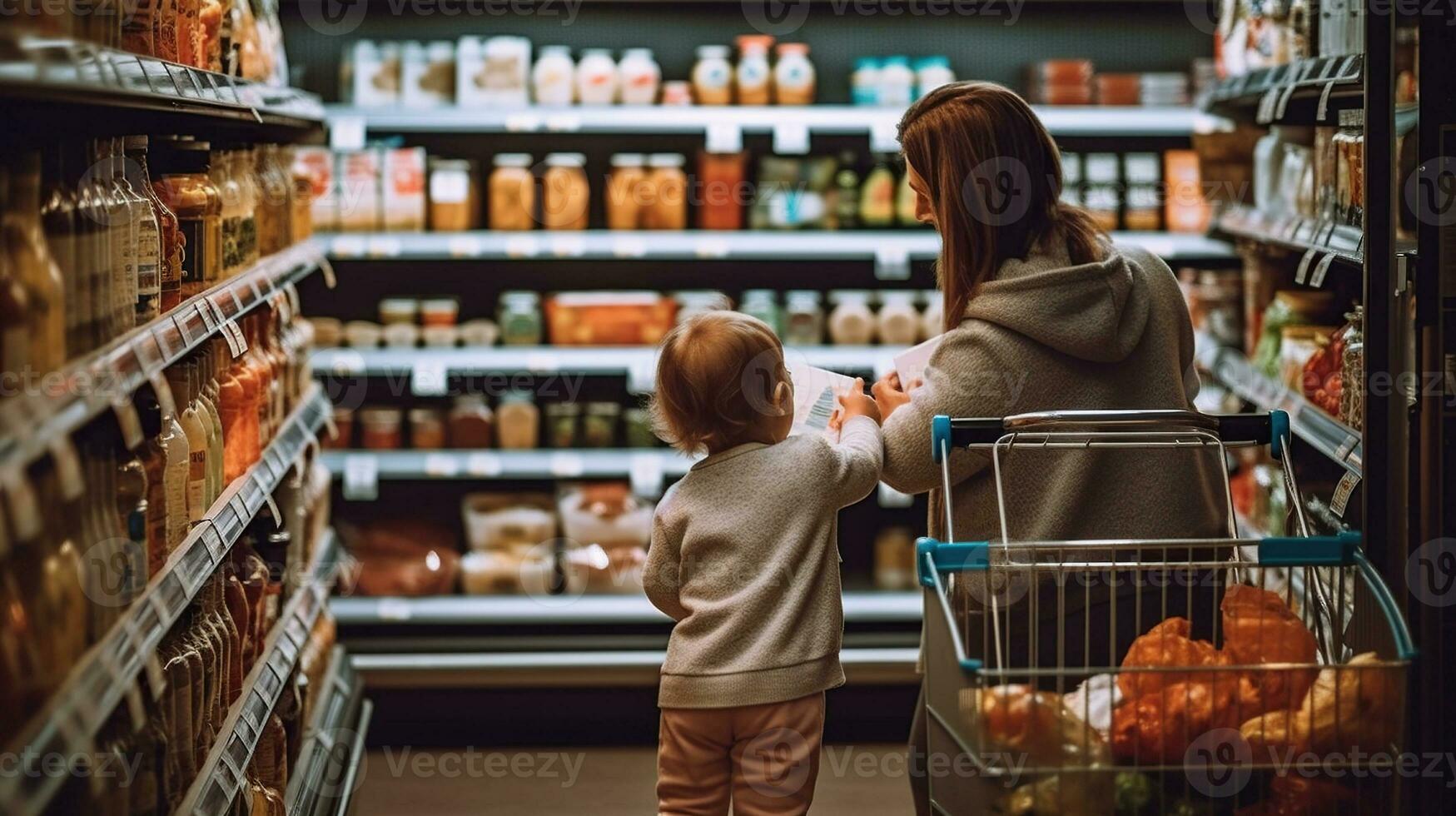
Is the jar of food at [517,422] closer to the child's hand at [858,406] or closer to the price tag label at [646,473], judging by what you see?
the price tag label at [646,473]

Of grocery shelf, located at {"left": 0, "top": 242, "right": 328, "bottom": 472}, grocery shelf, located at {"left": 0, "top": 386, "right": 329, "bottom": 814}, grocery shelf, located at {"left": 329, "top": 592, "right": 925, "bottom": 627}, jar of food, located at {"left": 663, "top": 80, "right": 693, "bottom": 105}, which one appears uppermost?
jar of food, located at {"left": 663, "top": 80, "right": 693, "bottom": 105}

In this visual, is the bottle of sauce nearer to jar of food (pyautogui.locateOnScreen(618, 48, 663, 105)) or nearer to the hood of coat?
the hood of coat

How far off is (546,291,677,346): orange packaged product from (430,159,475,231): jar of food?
0.33 meters

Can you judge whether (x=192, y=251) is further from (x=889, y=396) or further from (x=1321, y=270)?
(x=1321, y=270)

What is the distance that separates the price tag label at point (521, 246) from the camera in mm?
4148

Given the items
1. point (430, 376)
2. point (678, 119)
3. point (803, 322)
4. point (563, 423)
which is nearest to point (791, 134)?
point (678, 119)

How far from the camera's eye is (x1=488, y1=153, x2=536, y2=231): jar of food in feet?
14.1

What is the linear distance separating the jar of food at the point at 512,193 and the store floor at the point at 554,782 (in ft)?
4.55

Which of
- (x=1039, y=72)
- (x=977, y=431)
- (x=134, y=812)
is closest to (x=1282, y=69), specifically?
(x=1039, y=72)

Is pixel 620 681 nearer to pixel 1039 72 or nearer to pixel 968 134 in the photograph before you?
pixel 1039 72

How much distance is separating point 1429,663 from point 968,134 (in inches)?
40.8

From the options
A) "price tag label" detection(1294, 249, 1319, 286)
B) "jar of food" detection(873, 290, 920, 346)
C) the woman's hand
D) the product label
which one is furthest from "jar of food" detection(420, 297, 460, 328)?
"price tag label" detection(1294, 249, 1319, 286)

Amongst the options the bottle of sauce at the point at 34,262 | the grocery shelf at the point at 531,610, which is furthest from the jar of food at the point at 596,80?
the bottle of sauce at the point at 34,262

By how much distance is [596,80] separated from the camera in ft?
14.0
